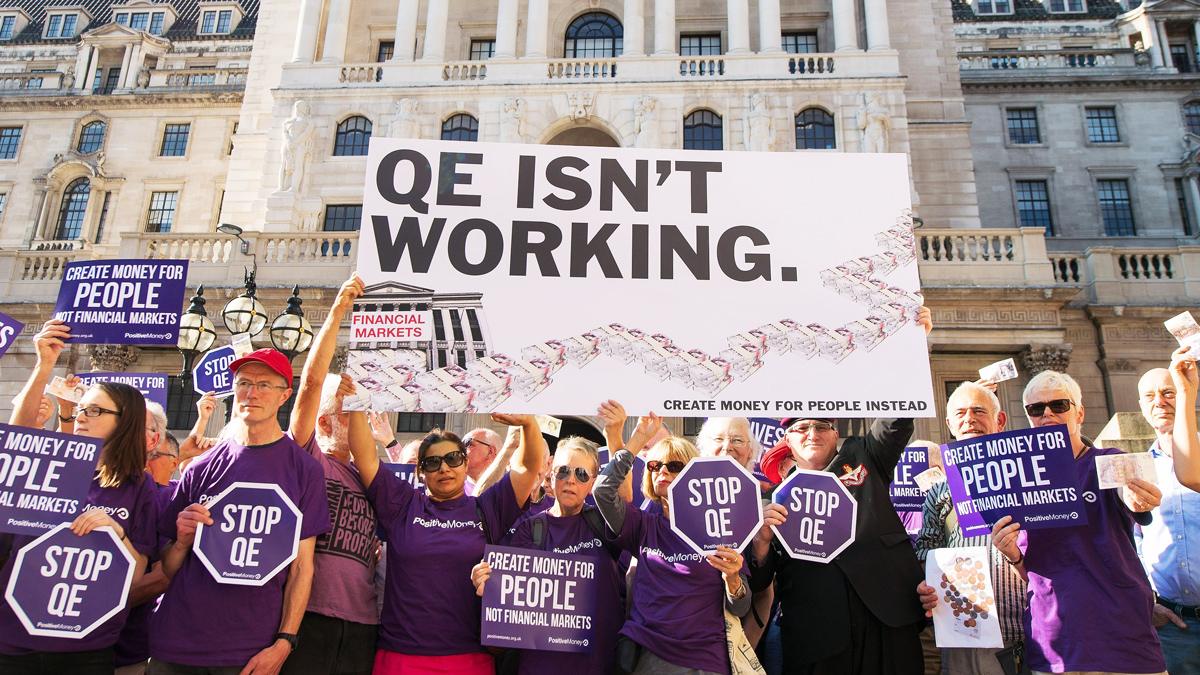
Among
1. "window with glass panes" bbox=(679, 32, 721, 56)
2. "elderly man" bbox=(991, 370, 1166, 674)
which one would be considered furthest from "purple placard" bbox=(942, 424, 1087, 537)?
"window with glass panes" bbox=(679, 32, 721, 56)

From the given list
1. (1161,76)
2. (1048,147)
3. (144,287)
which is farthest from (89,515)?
(1161,76)

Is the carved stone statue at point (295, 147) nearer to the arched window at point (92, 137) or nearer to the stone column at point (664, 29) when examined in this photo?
the stone column at point (664, 29)

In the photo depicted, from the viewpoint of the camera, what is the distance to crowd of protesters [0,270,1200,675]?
450cm

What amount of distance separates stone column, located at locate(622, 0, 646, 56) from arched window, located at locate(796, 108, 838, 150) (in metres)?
→ 5.71

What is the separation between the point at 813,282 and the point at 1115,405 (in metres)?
18.1

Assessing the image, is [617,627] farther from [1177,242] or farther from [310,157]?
[1177,242]

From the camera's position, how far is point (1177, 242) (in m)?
36.3

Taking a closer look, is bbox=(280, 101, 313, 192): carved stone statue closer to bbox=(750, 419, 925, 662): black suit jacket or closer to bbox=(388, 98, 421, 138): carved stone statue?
bbox=(388, 98, 421, 138): carved stone statue

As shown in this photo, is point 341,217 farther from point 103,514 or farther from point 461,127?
point 103,514

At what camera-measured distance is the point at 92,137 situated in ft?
145

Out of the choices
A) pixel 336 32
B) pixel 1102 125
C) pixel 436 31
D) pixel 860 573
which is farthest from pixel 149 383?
pixel 1102 125

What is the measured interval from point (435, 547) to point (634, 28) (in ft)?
82.8

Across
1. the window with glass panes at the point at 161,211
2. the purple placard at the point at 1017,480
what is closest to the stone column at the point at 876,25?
the purple placard at the point at 1017,480

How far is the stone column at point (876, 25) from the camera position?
86.1 ft
